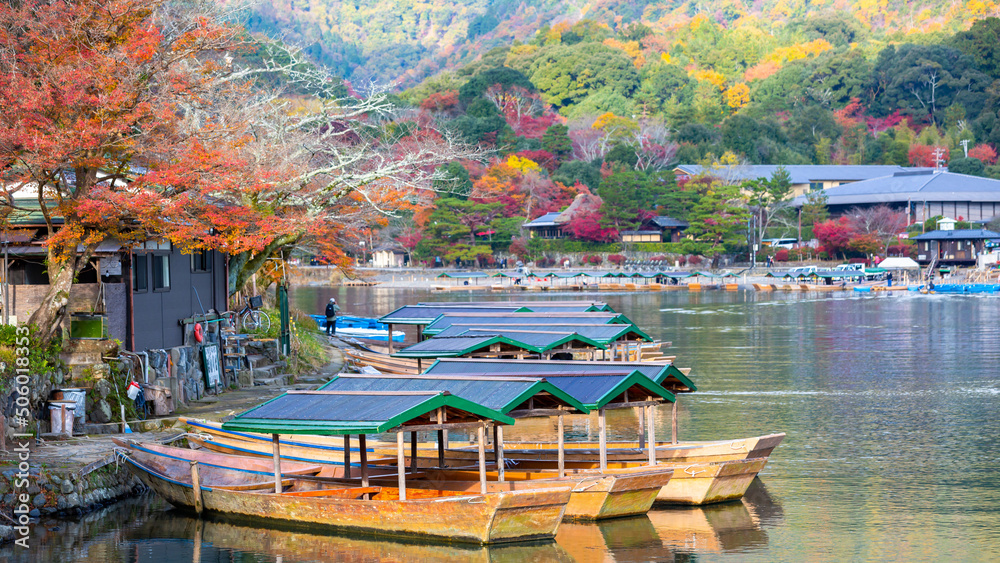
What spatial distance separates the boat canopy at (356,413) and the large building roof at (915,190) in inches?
3527

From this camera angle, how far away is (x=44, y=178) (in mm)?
18453

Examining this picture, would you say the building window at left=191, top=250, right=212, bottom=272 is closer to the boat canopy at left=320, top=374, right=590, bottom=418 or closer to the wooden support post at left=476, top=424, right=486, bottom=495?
the boat canopy at left=320, top=374, right=590, bottom=418

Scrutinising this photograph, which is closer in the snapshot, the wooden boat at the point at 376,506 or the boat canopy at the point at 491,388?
the wooden boat at the point at 376,506

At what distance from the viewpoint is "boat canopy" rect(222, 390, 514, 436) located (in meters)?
13.8

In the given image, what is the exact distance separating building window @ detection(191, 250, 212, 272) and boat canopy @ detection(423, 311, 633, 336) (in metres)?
6.50

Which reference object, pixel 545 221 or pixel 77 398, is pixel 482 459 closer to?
pixel 77 398

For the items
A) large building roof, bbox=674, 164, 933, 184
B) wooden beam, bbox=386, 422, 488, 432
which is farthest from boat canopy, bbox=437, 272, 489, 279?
wooden beam, bbox=386, 422, 488, 432

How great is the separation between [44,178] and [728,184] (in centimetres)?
8529

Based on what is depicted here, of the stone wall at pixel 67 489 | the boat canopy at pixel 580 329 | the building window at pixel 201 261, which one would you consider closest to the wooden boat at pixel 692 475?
the stone wall at pixel 67 489

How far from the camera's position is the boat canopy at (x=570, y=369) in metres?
16.8

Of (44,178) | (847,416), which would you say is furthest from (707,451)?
(44,178)

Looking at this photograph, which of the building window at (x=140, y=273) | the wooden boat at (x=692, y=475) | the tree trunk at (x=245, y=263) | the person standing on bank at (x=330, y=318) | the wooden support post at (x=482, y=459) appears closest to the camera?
the wooden support post at (x=482, y=459)

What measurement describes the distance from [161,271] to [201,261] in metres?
2.77

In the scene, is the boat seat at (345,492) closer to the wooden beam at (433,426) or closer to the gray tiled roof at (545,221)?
the wooden beam at (433,426)
